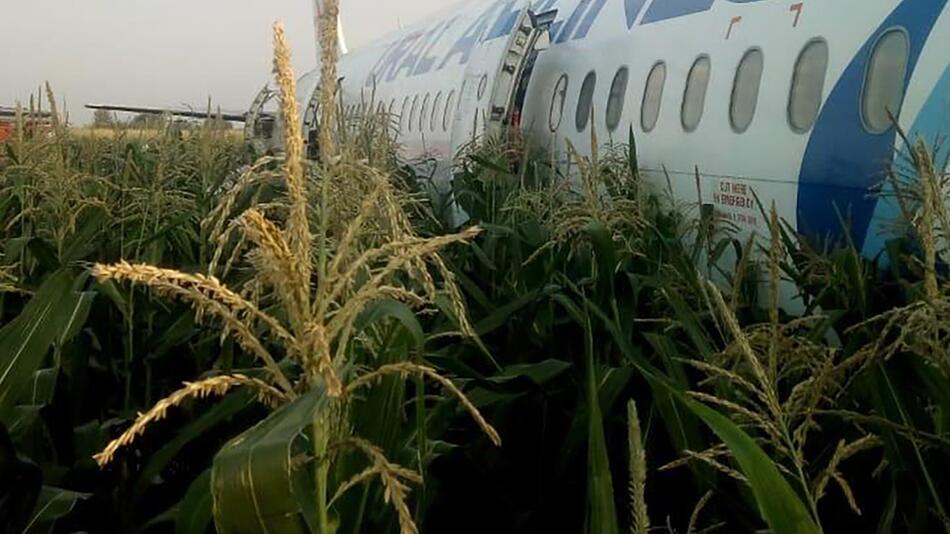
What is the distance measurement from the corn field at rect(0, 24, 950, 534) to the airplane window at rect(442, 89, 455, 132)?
752 centimetres

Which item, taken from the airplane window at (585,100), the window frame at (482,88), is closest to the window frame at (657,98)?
the airplane window at (585,100)

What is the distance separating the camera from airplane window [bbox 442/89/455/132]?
12305 millimetres

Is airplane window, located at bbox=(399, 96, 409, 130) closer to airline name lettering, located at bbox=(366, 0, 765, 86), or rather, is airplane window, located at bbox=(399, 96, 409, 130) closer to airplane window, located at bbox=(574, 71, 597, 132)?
airline name lettering, located at bbox=(366, 0, 765, 86)

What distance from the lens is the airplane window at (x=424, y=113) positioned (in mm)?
13500

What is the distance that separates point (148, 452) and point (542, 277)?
152 centimetres

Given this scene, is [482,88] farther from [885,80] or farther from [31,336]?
[31,336]

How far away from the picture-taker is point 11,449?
211cm

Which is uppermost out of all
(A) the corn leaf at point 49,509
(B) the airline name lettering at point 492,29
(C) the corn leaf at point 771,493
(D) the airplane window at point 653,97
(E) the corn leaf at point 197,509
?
(B) the airline name lettering at point 492,29

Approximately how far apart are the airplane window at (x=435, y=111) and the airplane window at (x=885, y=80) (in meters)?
8.23

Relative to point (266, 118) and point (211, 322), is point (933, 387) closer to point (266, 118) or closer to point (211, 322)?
point (211, 322)

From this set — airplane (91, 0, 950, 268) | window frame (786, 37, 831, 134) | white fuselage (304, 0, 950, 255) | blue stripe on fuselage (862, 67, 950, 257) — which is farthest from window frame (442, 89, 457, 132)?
blue stripe on fuselage (862, 67, 950, 257)

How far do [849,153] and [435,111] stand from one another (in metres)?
8.45

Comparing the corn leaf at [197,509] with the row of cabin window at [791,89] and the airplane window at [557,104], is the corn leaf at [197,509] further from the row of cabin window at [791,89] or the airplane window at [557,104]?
the airplane window at [557,104]

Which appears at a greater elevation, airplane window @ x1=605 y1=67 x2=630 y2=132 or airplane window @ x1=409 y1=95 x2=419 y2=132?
airplane window @ x1=605 y1=67 x2=630 y2=132
